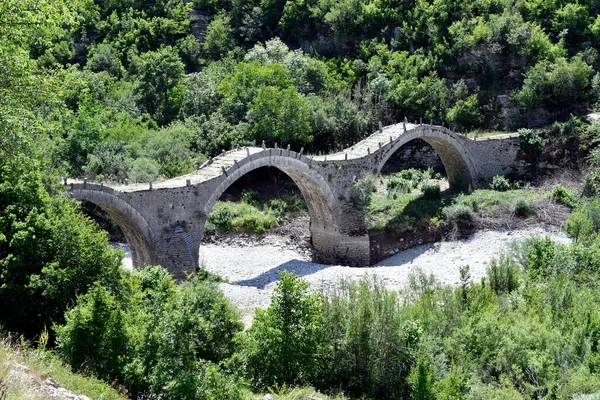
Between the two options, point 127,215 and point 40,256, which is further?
point 127,215

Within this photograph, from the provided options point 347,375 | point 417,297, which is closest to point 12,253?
point 347,375

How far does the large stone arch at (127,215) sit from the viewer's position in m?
25.6

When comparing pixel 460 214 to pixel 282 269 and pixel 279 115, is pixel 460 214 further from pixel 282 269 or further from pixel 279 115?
pixel 279 115

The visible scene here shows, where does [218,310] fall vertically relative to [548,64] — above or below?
below

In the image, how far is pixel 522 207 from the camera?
120 feet

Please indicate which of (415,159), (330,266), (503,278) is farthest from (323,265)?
(415,159)

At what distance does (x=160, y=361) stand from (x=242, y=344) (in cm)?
275

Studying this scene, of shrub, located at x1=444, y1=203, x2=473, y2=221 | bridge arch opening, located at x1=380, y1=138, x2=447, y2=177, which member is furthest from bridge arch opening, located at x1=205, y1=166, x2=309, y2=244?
shrub, located at x1=444, y1=203, x2=473, y2=221

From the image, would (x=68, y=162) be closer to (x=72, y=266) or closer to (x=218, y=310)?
(x=72, y=266)

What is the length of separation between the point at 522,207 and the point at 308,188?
11.9 meters

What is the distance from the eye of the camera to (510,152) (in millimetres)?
42031

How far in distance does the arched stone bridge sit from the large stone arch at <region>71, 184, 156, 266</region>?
0.13 ft

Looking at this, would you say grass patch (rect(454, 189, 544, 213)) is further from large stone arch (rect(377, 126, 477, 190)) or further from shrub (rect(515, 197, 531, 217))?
large stone arch (rect(377, 126, 477, 190))

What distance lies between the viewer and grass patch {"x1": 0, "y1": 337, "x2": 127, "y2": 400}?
1147 centimetres
